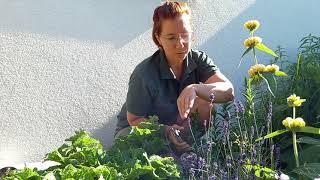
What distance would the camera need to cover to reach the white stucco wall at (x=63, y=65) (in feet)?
11.7

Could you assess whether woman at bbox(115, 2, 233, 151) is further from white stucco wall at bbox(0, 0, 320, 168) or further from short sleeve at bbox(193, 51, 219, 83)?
white stucco wall at bbox(0, 0, 320, 168)

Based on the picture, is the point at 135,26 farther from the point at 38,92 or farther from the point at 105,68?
the point at 38,92

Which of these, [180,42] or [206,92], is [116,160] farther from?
[180,42]

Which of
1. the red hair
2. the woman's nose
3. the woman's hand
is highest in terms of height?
the red hair

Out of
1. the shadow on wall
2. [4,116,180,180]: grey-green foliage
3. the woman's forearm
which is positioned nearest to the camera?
[4,116,180,180]: grey-green foliage

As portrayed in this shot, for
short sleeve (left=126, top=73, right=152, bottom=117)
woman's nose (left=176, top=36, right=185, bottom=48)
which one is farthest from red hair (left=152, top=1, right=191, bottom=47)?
short sleeve (left=126, top=73, right=152, bottom=117)

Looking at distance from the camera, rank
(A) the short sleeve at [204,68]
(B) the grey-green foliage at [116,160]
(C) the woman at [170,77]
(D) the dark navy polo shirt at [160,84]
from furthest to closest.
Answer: (A) the short sleeve at [204,68]
(D) the dark navy polo shirt at [160,84]
(C) the woman at [170,77]
(B) the grey-green foliage at [116,160]

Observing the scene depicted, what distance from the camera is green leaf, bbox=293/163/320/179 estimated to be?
7.45 feet

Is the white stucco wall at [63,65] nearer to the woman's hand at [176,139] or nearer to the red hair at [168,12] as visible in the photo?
the red hair at [168,12]

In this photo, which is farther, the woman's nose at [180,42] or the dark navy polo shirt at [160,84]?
the dark navy polo shirt at [160,84]

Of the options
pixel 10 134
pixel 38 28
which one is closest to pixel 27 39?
pixel 38 28

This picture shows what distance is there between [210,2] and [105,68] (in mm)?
948

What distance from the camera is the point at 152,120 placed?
8.79 feet

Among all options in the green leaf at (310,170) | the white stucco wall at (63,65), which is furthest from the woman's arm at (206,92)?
the white stucco wall at (63,65)
